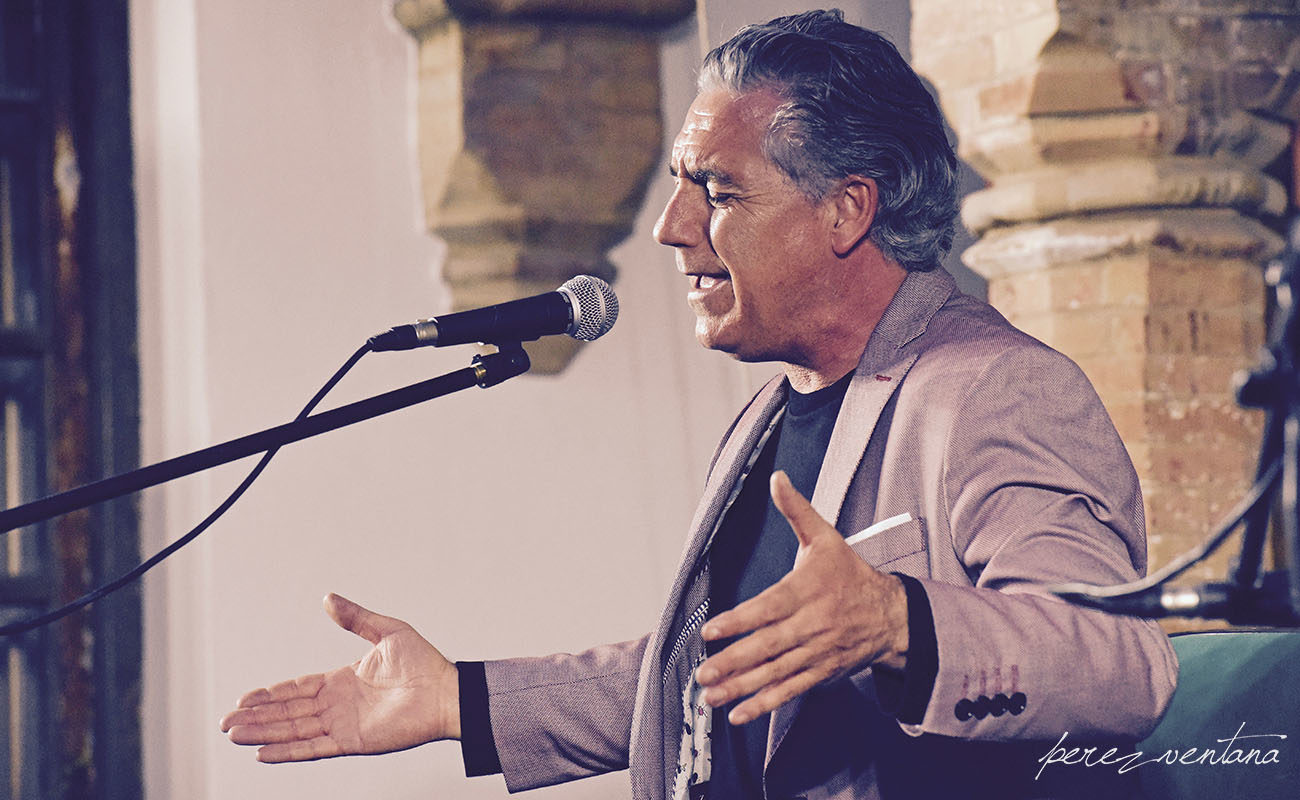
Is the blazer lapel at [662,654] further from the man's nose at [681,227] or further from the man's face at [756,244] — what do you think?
the man's nose at [681,227]

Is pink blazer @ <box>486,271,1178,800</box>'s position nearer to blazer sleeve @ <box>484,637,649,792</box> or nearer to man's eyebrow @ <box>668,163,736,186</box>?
blazer sleeve @ <box>484,637,649,792</box>

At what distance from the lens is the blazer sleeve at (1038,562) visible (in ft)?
4.75

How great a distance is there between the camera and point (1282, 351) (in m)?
1.00

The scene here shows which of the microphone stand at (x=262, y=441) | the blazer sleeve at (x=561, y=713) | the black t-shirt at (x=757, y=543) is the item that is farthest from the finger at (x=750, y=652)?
the blazer sleeve at (x=561, y=713)

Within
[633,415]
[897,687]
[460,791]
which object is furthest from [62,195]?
[897,687]

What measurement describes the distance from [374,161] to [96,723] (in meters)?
1.53

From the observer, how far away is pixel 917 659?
1.43 m

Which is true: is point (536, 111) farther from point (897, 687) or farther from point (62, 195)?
point (897, 687)

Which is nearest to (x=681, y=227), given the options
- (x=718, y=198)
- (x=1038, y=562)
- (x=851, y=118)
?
(x=718, y=198)

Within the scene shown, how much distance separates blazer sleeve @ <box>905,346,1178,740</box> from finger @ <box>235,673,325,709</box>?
0.86 meters

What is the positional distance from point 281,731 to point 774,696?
2.95 feet

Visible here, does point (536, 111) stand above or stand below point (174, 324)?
above

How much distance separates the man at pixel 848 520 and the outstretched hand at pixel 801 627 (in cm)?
5

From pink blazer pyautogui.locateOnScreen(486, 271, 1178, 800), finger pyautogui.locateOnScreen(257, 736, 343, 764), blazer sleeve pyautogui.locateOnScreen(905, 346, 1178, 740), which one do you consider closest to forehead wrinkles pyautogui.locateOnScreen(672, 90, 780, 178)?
pink blazer pyautogui.locateOnScreen(486, 271, 1178, 800)
